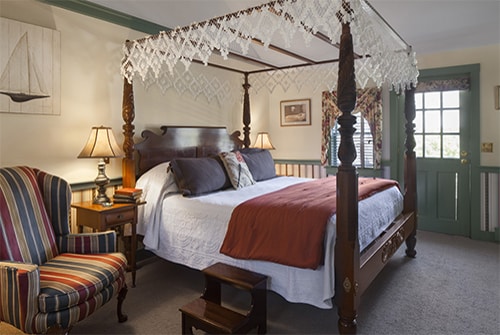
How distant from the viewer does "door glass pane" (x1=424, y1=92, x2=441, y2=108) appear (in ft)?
15.4

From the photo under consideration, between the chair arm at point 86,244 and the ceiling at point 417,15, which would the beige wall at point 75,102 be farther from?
the chair arm at point 86,244

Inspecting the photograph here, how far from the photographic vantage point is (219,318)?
6.84ft

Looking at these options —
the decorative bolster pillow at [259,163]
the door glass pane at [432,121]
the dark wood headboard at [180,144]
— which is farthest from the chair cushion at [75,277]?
the door glass pane at [432,121]

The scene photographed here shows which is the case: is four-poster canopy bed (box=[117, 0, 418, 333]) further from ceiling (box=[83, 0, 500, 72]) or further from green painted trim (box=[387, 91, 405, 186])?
green painted trim (box=[387, 91, 405, 186])

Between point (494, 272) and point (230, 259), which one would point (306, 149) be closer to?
point (494, 272)

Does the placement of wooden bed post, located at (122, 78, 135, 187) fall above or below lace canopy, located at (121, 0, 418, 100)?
below

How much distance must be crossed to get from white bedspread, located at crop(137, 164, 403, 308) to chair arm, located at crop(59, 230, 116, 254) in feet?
2.05

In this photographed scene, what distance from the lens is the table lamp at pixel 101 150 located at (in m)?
2.94

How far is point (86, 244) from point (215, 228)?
928 millimetres

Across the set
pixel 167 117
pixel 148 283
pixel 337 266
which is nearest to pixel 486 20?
pixel 337 266

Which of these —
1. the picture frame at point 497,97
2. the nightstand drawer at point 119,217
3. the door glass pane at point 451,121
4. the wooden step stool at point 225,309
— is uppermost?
the picture frame at point 497,97

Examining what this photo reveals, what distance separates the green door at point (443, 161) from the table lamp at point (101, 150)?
13.0ft

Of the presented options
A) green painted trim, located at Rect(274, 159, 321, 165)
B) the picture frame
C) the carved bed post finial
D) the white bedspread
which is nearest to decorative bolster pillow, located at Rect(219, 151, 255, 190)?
the white bedspread

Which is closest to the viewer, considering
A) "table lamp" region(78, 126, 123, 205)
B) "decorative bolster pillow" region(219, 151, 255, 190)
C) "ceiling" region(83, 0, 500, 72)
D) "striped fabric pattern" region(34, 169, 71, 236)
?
"striped fabric pattern" region(34, 169, 71, 236)
